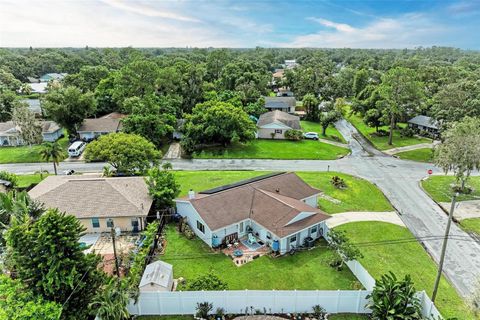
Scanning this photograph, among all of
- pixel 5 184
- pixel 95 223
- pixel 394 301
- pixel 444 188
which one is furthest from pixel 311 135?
pixel 5 184

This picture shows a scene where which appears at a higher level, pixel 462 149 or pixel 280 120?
pixel 462 149

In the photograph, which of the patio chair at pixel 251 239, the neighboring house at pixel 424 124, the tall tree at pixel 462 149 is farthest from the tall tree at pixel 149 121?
the neighboring house at pixel 424 124

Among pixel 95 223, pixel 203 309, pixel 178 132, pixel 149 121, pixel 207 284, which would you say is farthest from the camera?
pixel 178 132

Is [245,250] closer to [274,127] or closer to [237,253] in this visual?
[237,253]

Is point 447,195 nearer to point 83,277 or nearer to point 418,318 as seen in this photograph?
point 418,318

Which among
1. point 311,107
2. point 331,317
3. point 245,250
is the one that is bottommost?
point 331,317

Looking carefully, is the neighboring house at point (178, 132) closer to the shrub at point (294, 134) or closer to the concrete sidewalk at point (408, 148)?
the shrub at point (294, 134)
